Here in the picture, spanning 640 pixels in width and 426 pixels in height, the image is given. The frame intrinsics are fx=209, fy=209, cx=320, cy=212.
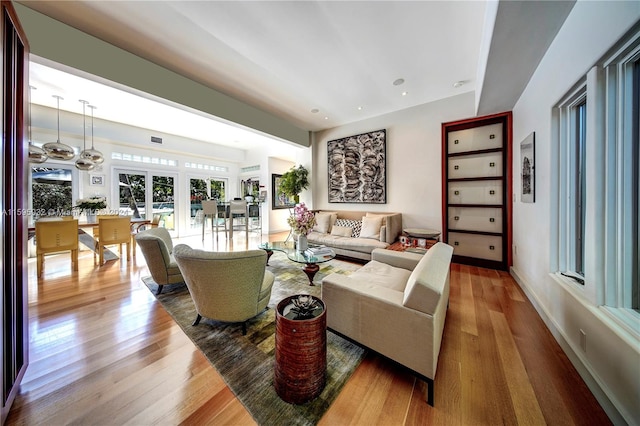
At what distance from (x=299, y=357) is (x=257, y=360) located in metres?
0.57

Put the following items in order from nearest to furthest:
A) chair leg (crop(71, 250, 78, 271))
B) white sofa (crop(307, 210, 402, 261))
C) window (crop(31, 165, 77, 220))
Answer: chair leg (crop(71, 250, 78, 271))
white sofa (crop(307, 210, 402, 261))
window (crop(31, 165, 77, 220))

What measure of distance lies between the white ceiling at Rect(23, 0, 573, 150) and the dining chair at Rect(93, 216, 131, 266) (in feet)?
7.17

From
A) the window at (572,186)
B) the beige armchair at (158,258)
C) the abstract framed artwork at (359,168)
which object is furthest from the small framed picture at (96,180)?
the window at (572,186)

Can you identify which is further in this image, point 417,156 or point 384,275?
point 417,156

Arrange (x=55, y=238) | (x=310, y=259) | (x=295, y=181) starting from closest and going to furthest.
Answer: (x=310, y=259) < (x=55, y=238) < (x=295, y=181)

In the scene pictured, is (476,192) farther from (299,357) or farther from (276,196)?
(276,196)

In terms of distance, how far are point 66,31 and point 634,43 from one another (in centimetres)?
463

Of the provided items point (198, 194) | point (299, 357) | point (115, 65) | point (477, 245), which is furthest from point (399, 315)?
point (198, 194)

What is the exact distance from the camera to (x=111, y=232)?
3.72m

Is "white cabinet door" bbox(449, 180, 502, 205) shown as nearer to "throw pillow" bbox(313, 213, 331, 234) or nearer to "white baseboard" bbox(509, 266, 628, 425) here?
"white baseboard" bbox(509, 266, 628, 425)

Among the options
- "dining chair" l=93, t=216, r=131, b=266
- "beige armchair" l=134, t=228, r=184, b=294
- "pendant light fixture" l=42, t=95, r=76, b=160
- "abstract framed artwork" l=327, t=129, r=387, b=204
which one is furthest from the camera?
"abstract framed artwork" l=327, t=129, r=387, b=204

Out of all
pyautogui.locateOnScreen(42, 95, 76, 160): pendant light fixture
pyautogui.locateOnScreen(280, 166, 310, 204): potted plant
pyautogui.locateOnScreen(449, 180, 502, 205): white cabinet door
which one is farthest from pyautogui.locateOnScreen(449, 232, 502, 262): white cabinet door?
pyautogui.locateOnScreen(42, 95, 76, 160): pendant light fixture

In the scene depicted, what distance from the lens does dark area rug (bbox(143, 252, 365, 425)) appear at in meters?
1.19

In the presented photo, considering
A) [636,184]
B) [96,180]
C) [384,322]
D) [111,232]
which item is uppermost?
[96,180]
